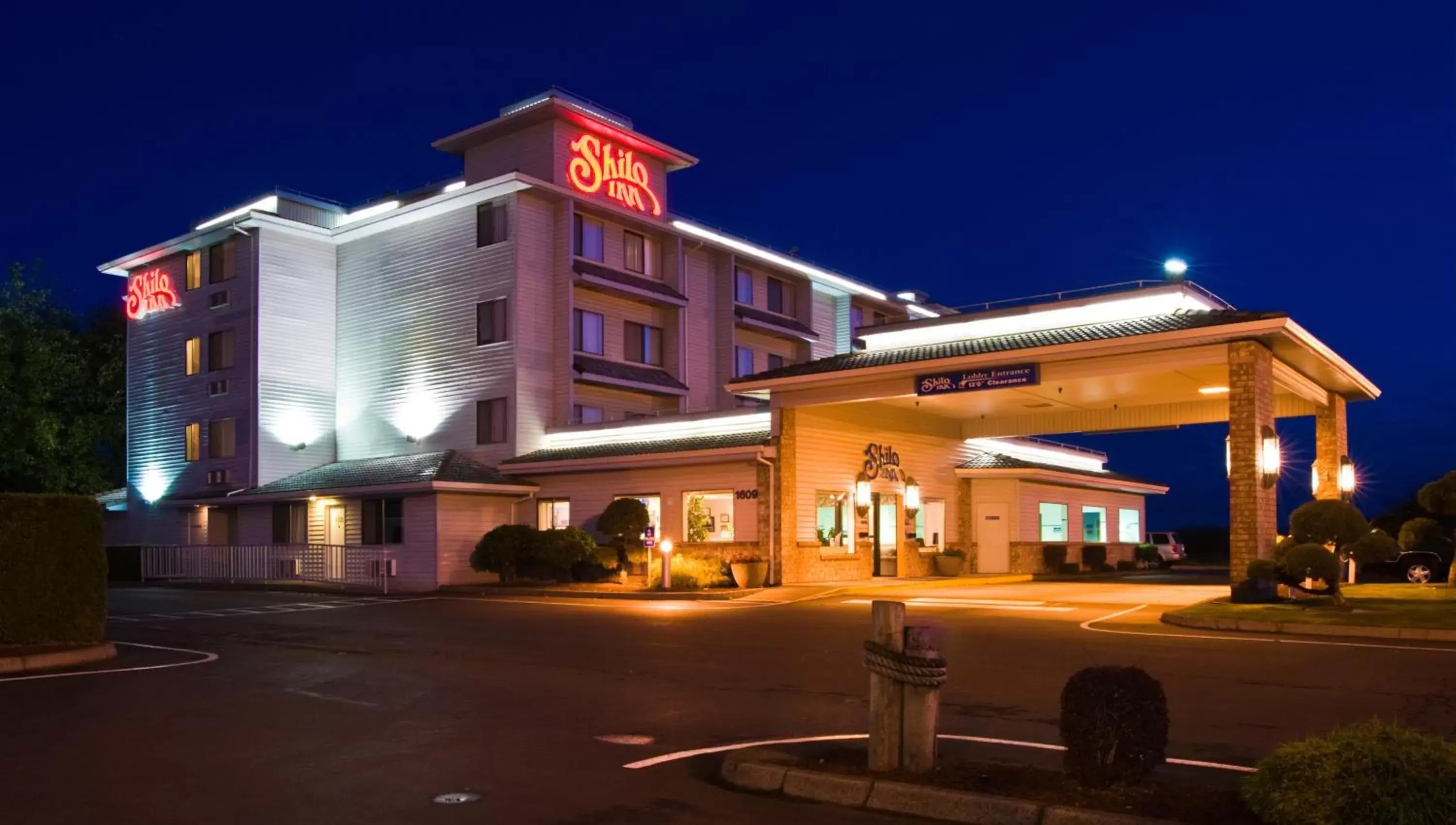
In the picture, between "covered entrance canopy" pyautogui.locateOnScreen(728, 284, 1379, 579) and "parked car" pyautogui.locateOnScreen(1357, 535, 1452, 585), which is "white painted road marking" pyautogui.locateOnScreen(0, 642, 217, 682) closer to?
"covered entrance canopy" pyautogui.locateOnScreen(728, 284, 1379, 579)

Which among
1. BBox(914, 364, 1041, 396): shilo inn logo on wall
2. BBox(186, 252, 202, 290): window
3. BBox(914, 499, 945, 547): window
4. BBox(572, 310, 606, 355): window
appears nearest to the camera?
BBox(914, 364, 1041, 396): shilo inn logo on wall

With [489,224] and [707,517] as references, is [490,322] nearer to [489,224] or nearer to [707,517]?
[489,224]

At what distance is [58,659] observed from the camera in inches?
581

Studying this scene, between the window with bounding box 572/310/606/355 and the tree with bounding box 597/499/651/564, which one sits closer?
the tree with bounding box 597/499/651/564

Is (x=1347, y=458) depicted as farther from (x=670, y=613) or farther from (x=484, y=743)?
(x=484, y=743)

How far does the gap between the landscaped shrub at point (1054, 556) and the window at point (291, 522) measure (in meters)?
24.3

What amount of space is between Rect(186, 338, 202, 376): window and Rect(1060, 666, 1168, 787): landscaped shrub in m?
42.8

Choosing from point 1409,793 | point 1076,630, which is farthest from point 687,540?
point 1409,793

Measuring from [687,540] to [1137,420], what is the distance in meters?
13.8

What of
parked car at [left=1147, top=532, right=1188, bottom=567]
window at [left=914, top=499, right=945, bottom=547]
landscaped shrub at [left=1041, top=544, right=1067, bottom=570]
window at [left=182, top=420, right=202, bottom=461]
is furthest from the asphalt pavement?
parked car at [left=1147, top=532, right=1188, bottom=567]

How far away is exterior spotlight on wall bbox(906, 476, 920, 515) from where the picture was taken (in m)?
36.1

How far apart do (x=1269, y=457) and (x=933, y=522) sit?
1648 cm

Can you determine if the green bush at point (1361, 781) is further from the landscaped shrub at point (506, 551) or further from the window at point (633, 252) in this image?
the window at point (633, 252)

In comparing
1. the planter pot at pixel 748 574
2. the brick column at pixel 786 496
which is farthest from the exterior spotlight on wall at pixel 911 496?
the planter pot at pixel 748 574
